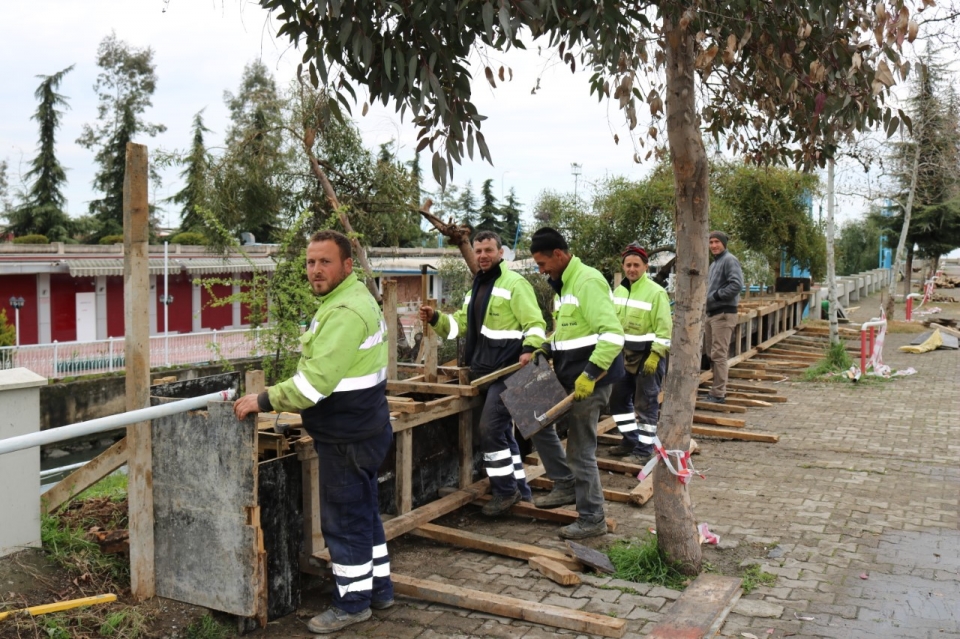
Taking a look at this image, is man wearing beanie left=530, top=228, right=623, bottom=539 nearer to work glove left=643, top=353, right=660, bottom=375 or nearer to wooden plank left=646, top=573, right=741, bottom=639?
wooden plank left=646, top=573, right=741, bottom=639

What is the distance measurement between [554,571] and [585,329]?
1845 millimetres

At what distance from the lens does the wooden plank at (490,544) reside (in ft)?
18.2

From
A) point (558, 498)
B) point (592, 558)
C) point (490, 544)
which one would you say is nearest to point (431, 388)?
point (558, 498)

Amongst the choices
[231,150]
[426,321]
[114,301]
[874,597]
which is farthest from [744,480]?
[114,301]

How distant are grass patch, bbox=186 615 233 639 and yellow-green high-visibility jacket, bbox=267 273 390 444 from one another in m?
1.09

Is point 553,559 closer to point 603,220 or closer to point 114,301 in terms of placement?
point 603,220

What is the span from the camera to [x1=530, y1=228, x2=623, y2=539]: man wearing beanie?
608 centimetres

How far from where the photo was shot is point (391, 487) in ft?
20.2

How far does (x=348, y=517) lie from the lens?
15.3ft

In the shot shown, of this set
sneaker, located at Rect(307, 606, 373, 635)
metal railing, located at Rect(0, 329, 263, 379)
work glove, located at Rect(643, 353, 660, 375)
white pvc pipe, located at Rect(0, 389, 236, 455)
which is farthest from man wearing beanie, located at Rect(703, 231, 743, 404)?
metal railing, located at Rect(0, 329, 263, 379)

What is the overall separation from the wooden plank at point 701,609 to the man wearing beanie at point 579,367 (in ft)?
3.58

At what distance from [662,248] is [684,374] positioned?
45.4 feet

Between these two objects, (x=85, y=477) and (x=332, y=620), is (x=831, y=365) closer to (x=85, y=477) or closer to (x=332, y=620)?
(x=332, y=620)

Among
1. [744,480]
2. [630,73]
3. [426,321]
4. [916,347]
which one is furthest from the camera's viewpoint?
[916,347]
